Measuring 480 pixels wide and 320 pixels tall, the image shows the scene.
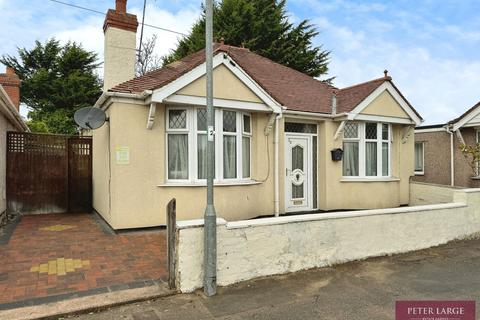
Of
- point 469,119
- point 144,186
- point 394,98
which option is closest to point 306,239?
point 144,186

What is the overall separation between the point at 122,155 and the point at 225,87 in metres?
2.79

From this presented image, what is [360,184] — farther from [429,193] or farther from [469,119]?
[469,119]

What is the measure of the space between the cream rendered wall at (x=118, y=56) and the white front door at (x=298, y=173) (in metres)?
4.81

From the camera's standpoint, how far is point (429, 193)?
10.8 m

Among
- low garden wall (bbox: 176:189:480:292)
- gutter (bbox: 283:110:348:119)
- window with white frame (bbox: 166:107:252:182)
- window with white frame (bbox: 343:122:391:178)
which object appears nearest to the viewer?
low garden wall (bbox: 176:189:480:292)

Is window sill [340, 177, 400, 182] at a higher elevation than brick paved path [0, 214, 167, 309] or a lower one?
higher

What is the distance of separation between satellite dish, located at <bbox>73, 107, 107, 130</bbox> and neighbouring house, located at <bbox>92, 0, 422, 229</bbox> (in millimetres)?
264

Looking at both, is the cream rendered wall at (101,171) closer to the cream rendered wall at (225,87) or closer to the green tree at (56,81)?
the cream rendered wall at (225,87)

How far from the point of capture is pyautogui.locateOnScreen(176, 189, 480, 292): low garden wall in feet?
14.9

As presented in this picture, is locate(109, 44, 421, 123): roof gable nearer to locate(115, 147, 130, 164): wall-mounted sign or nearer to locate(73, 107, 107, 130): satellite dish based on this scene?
locate(73, 107, 107, 130): satellite dish

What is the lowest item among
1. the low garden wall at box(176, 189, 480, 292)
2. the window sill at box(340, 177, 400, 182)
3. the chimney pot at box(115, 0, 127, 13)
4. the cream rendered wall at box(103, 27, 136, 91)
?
the low garden wall at box(176, 189, 480, 292)

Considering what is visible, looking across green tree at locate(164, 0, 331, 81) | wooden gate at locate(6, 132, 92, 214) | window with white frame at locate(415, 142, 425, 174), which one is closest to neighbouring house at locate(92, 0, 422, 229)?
wooden gate at locate(6, 132, 92, 214)

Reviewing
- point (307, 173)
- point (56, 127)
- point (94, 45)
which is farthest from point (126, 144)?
point (94, 45)

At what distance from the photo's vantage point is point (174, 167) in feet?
25.9
